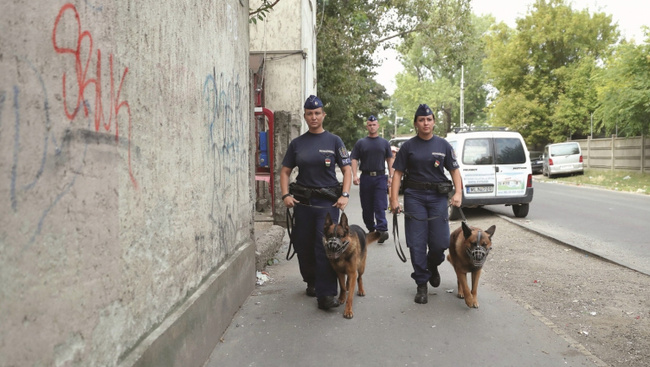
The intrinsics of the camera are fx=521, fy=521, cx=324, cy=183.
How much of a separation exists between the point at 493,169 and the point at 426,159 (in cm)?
667

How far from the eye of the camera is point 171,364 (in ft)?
10.5

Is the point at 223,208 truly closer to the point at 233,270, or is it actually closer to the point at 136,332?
the point at 233,270

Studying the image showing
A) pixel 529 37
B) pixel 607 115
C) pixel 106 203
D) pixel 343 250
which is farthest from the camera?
pixel 529 37

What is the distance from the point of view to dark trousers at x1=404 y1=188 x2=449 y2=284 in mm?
5578

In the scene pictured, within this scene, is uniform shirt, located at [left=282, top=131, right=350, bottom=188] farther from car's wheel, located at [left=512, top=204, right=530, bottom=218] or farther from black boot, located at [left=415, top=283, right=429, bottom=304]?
car's wheel, located at [left=512, top=204, right=530, bottom=218]

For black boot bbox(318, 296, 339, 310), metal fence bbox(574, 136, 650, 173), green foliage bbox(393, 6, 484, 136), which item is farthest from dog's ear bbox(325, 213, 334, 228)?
green foliage bbox(393, 6, 484, 136)

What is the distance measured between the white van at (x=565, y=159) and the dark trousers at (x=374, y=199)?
2306 cm

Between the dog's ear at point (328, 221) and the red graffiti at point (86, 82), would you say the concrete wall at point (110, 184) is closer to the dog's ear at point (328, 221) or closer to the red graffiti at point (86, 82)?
the red graffiti at point (86, 82)

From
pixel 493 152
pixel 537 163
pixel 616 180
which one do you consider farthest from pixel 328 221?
pixel 537 163

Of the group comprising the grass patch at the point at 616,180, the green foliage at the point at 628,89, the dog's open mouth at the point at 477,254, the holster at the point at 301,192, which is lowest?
the grass patch at the point at 616,180

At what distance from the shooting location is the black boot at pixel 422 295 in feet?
18.1

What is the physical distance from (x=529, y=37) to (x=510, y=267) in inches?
1282

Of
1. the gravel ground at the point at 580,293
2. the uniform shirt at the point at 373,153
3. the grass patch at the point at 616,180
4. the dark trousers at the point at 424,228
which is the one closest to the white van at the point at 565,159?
the grass patch at the point at 616,180

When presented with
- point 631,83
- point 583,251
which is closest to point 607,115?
point 631,83
